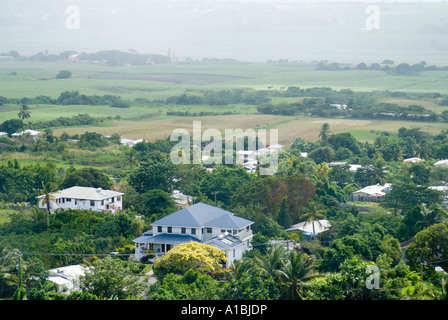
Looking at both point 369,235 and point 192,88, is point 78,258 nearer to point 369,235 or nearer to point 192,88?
point 369,235

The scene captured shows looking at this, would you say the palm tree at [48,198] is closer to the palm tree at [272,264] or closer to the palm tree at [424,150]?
the palm tree at [272,264]

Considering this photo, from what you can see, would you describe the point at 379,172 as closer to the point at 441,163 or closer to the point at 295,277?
the point at 441,163

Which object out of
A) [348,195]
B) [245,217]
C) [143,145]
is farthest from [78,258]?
[143,145]

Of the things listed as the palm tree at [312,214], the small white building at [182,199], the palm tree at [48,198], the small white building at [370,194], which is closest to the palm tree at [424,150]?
the small white building at [370,194]

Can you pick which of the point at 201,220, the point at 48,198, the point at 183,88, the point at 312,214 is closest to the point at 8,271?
the point at 201,220
